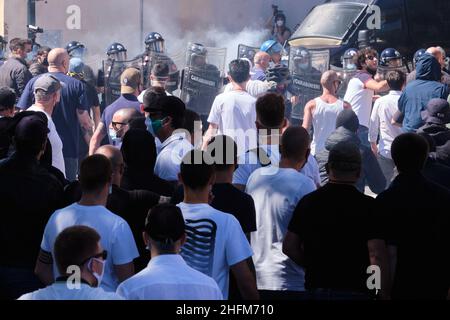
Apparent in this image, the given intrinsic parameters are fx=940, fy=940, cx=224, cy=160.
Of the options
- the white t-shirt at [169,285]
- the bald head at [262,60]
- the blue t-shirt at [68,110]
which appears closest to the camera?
the white t-shirt at [169,285]

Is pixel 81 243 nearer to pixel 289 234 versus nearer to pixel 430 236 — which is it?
pixel 289 234

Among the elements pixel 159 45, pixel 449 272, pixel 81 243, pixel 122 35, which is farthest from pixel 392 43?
pixel 81 243

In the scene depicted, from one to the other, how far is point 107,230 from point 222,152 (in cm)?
93

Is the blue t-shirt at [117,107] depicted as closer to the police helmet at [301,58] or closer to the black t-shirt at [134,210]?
the police helmet at [301,58]

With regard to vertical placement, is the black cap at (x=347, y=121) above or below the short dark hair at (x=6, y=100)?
below

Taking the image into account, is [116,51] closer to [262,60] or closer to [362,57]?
[262,60]

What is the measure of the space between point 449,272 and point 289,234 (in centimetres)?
81

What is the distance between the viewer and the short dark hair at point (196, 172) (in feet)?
14.7

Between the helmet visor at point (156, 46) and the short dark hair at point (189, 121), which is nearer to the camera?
the short dark hair at point (189, 121)

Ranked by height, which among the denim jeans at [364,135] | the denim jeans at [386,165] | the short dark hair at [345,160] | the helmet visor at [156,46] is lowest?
the denim jeans at [386,165]

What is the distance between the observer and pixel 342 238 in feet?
14.7

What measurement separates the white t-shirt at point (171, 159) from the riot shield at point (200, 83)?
157 inches

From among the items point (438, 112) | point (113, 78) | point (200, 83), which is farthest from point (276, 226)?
point (113, 78)

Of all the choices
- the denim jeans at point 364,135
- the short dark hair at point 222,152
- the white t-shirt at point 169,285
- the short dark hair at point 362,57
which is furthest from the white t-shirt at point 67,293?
the short dark hair at point 362,57
